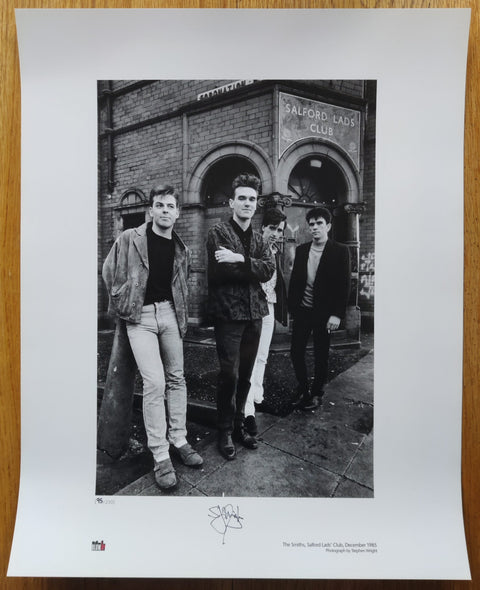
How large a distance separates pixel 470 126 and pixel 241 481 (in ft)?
4.64

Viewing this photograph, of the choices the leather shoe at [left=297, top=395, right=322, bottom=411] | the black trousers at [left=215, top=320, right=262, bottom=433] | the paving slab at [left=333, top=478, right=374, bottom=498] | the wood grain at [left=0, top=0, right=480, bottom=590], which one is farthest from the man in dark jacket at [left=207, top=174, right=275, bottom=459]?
the wood grain at [left=0, top=0, right=480, bottom=590]

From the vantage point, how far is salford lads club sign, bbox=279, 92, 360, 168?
0.91 m

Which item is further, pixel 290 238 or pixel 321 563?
pixel 290 238

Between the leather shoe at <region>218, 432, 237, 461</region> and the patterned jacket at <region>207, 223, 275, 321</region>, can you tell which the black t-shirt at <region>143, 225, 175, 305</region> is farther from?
the leather shoe at <region>218, 432, 237, 461</region>

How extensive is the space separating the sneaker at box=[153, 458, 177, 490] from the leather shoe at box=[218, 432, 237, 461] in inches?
6.8

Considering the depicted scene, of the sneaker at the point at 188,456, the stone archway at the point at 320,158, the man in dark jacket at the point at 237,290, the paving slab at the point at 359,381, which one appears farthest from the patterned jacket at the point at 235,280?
the sneaker at the point at 188,456

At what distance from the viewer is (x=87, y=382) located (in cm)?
93

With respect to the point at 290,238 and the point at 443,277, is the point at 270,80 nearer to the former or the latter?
the point at 290,238

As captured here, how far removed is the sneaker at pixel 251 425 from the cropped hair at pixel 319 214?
2.44 ft

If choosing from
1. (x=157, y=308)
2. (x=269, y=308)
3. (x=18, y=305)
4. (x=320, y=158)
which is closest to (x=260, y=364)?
(x=269, y=308)

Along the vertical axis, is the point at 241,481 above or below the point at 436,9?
below

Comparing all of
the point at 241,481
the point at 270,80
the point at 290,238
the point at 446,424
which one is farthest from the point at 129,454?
the point at 270,80

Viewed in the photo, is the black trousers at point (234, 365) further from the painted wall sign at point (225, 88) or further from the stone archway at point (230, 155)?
the painted wall sign at point (225, 88)

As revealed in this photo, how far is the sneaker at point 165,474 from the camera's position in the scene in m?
0.90
